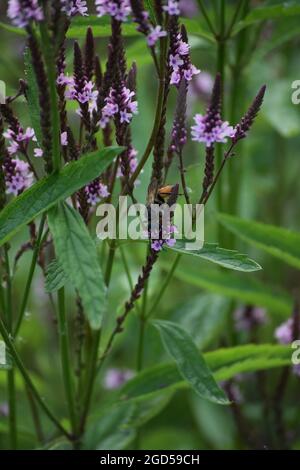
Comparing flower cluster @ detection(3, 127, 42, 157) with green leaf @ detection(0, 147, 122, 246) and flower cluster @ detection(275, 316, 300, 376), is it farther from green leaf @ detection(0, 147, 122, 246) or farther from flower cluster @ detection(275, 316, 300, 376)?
flower cluster @ detection(275, 316, 300, 376)

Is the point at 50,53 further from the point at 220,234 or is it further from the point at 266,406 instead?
the point at 266,406

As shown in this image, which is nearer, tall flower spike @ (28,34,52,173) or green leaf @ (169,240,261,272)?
tall flower spike @ (28,34,52,173)

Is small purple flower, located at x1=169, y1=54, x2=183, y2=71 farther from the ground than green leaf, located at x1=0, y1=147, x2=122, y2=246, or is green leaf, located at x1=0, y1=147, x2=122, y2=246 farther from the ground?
small purple flower, located at x1=169, y1=54, x2=183, y2=71

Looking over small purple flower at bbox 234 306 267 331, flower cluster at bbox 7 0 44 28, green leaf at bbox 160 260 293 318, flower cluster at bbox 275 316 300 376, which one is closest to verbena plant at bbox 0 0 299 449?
flower cluster at bbox 7 0 44 28

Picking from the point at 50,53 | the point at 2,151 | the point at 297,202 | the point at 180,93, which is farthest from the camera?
the point at 297,202

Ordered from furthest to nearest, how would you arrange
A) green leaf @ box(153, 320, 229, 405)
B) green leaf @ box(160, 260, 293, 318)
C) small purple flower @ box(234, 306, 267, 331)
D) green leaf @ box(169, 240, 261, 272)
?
small purple flower @ box(234, 306, 267, 331) < green leaf @ box(160, 260, 293, 318) < green leaf @ box(153, 320, 229, 405) < green leaf @ box(169, 240, 261, 272)

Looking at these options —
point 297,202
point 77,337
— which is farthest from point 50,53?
point 297,202

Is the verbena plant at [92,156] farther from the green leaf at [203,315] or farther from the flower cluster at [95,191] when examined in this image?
the green leaf at [203,315]
